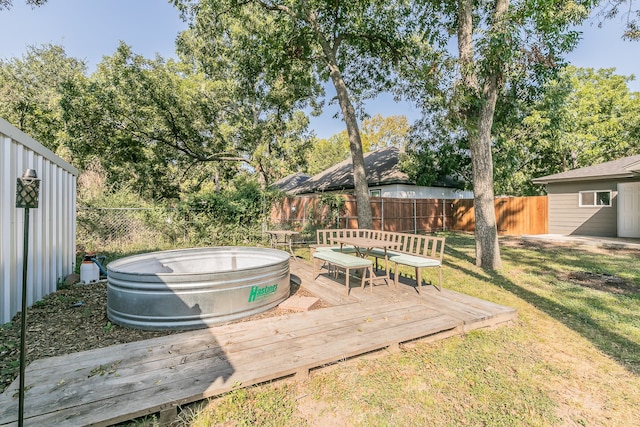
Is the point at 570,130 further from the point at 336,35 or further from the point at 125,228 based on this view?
the point at 125,228

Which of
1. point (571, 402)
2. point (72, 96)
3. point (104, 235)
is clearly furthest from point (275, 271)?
point (72, 96)

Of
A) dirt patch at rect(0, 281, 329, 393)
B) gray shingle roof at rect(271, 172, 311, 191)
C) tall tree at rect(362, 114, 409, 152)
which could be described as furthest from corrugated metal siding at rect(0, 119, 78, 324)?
tall tree at rect(362, 114, 409, 152)

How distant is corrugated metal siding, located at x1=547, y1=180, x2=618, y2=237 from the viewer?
13443mm

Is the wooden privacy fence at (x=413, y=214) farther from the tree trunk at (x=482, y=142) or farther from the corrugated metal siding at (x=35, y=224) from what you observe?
the corrugated metal siding at (x=35, y=224)

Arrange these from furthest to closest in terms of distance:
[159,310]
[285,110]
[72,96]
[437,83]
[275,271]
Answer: [285,110]
[72,96]
[437,83]
[275,271]
[159,310]

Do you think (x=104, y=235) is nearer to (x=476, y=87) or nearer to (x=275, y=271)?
(x=275, y=271)

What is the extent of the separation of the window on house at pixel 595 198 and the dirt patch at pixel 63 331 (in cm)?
1588

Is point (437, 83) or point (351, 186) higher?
point (437, 83)

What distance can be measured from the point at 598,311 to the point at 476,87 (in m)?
5.54

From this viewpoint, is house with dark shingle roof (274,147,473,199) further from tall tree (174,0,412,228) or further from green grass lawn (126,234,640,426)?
green grass lawn (126,234,640,426)

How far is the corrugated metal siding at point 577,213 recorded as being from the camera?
13443 millimetres

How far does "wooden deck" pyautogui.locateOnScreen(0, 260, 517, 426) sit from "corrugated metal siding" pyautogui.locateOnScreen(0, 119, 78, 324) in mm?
1974

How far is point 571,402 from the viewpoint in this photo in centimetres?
255

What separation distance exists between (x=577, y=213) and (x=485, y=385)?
16.2 meters
